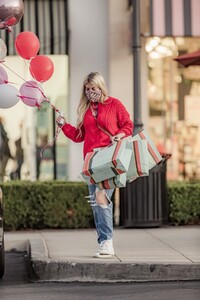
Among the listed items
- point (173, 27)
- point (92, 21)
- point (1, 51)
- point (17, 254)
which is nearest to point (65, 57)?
point (92, 21)

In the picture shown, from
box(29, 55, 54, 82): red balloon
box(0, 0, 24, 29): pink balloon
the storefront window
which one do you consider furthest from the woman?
the storefront window

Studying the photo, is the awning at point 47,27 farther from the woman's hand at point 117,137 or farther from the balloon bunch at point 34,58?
the woman's hand at point 117,137

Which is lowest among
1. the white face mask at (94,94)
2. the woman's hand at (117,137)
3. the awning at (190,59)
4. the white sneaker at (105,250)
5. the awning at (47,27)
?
the white sneaker at (105,250)

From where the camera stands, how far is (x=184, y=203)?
1412 cm

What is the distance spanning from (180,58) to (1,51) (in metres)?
5.26

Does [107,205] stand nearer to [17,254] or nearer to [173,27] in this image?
[17,254]

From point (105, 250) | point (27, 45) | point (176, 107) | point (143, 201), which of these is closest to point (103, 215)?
point (105, 250)

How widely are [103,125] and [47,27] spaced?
8.28 meters

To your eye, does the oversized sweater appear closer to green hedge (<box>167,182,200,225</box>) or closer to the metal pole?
the metal pole

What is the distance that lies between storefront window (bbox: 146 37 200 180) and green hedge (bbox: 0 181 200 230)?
10.5 feet

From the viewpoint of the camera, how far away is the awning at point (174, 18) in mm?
15664

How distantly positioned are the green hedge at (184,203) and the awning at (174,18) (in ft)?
9.36

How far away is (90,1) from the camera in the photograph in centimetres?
1730

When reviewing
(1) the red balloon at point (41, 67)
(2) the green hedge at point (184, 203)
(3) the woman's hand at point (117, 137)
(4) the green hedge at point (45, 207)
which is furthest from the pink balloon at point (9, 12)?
(2) the green hedge at point (184, 203)
